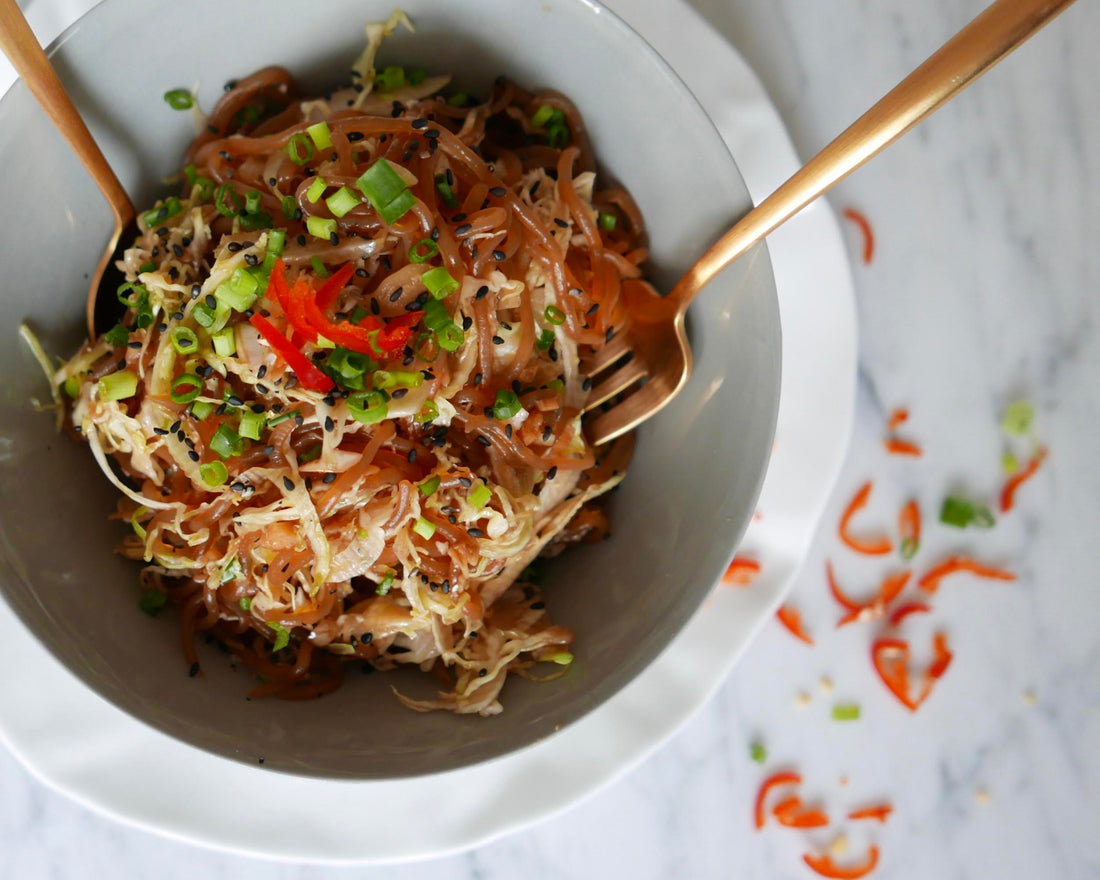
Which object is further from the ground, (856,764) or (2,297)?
(2,297)

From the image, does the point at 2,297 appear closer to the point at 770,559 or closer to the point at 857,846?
the point at 770,559

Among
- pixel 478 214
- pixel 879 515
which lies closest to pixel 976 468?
pixel 879 515

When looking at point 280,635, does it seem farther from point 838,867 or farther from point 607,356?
point 838,867

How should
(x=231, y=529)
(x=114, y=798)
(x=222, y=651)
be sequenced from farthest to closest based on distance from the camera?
(x=114, y=798), (x=222, y=651), (x=231, y=529)

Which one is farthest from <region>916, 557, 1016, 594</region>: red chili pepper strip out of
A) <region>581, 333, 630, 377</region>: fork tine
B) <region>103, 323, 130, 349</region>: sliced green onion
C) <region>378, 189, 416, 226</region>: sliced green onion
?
<region>103, 323, 130, 349</region>: sliced green onion

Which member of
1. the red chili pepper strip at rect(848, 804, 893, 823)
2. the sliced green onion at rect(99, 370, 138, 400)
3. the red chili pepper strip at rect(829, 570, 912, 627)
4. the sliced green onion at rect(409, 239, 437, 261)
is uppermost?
the sliced green onion at rect(99, 370, 138, 400)

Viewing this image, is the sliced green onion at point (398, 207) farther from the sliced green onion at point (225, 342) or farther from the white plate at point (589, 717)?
the white plate at point (589, 717)

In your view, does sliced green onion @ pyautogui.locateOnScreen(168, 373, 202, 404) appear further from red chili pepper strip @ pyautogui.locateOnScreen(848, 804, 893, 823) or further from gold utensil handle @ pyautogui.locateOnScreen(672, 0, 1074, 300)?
red chili pepper strip @ pyautogui.locateOnScreen(848, 804, 893, 823)

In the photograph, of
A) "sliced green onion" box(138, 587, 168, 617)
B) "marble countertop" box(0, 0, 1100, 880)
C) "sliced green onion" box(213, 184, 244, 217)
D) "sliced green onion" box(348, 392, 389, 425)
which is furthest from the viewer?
"marble countertop" box(0, 0, 1100, 880)
